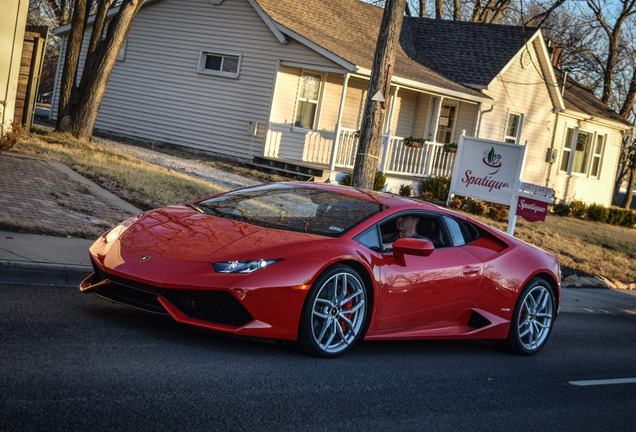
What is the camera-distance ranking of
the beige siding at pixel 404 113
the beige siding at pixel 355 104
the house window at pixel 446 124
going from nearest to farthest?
the beige siding at pixel 355 104, the beige siding at pixel 404 113, the house window at pixel 446 124

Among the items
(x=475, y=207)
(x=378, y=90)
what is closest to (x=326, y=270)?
(x=378, y=90)

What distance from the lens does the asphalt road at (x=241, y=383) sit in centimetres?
442

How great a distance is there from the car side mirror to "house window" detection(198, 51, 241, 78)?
17.7 meters

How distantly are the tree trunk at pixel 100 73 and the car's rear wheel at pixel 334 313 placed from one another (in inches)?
541

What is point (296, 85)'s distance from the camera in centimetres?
2333

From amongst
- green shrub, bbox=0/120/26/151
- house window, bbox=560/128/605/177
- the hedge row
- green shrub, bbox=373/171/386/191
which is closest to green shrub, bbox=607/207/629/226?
the hedge row

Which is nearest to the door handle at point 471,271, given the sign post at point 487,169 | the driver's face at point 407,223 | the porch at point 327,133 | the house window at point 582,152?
the driver's face at point 407,223

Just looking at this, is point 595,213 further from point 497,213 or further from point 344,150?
point 344,150

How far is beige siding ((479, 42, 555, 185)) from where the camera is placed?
2786 cm

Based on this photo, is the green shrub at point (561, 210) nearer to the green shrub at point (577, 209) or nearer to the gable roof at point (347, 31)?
the green shrub at point (577, 209)

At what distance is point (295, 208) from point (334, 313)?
1206 mm

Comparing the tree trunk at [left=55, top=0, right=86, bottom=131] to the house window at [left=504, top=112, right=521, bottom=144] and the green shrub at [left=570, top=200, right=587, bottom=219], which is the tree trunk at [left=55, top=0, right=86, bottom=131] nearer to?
the house window at [left=504, top=112, right=521, bottom=144]

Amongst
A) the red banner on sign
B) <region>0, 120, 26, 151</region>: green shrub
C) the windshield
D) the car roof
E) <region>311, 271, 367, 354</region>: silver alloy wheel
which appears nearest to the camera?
<region>311, 271, 367, 354</region>: silver alloy wheel

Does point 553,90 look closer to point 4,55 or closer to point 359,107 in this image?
point 359,107
